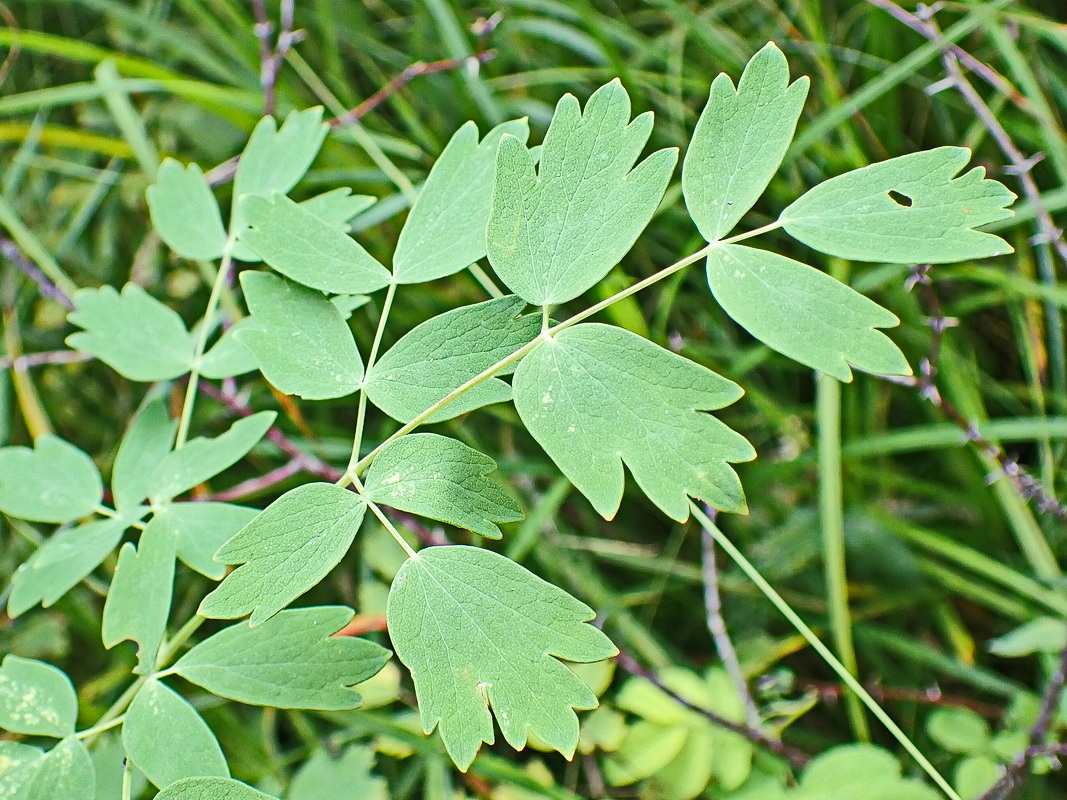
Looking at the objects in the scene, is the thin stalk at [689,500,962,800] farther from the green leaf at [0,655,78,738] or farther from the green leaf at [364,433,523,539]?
the green leaf at [0,655,78,738]

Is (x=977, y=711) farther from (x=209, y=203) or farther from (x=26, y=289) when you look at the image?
(x=26, y=289)

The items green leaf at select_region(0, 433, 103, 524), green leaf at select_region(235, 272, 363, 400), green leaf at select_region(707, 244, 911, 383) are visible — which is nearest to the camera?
green leaf at select_region(707, 244, 911, 383)

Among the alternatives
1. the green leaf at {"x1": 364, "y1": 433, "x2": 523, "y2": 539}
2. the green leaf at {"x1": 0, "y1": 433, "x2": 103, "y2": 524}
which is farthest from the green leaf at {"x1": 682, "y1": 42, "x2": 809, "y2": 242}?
the green leaf at {"x1": 0, "y1": 433, "x2": 103, "y2": 524}

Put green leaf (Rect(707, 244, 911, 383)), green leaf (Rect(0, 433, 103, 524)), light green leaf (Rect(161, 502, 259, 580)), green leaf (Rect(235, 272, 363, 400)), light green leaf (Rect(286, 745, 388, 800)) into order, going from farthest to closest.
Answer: light green leaf (Rect(286, 745, 388, 800)), green leaf (Rect(0, 433, 103, 524)), light green leaf (Rect(161, 502, 259, 580)), green leaf (Rect(235, 272, 363, 400)), green leaf (Rect(707, 244, 911, 383))

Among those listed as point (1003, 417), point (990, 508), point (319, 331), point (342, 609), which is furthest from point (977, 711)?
point (319, 331)

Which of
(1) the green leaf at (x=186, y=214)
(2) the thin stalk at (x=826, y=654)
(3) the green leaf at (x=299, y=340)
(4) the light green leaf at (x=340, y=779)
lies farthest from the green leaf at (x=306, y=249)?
(4) the light green leaf at (x=340, y=779)
